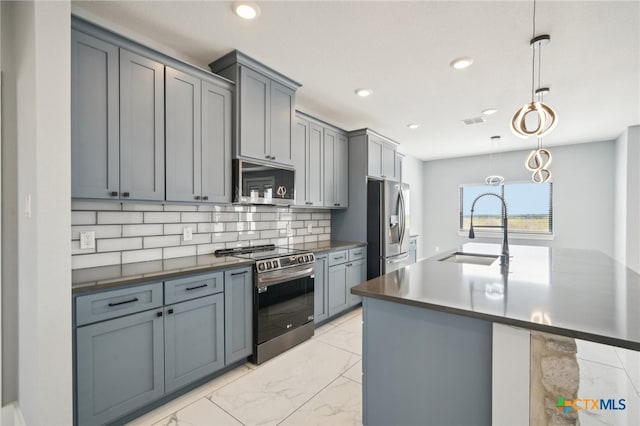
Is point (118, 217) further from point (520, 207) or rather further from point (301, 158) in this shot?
point (520, 207)

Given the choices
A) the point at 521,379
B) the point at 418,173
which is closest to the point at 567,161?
the point at 418,173

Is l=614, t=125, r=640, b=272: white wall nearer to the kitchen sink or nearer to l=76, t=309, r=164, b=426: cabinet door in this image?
the kitchen sink

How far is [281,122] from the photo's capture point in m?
2.99

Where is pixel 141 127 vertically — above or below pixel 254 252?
above

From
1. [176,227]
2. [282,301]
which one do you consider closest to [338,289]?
[282,301]

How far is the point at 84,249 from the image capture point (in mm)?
2008

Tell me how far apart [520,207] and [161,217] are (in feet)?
22.7

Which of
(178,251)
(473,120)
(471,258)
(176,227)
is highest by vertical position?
(473,120)

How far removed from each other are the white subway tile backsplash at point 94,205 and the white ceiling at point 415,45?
1.27 meters

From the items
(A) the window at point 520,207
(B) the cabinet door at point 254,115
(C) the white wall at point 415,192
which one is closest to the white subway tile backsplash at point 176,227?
(B) the cabinet door at point 254,115

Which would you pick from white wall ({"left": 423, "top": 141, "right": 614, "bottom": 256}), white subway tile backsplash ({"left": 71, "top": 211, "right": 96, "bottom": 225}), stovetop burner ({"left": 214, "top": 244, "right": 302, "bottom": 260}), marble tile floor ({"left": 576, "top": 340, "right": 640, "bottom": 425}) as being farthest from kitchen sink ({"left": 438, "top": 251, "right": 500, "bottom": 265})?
white wall ({"left": 423, "top": 141, "right": 614, "bottom": 256})

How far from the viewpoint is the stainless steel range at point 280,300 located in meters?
2.50

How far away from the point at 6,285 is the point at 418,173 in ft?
23.8

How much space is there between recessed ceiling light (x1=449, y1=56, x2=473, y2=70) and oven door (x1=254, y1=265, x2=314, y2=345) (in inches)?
92.2
